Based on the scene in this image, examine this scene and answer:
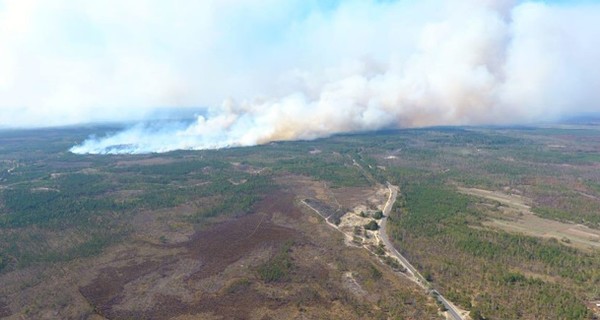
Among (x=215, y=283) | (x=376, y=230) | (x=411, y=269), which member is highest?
(x=376, y=230)

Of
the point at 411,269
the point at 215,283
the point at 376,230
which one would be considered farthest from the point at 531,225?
the point at 215,283

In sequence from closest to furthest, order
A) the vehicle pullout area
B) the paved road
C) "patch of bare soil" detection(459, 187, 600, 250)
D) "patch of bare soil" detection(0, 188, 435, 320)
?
the paved road
"patch of bare soil" detection(0, 188, 435, 320)
the vehicle pullout area
"patch of bare soil" detection(459, 187, 600, 250)

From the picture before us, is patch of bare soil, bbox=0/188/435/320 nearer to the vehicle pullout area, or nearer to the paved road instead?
the paved road

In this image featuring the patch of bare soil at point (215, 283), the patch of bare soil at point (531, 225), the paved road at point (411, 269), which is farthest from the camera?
the patch of bare soil at point (531, 225)

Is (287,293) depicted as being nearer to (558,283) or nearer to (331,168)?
(558,283)

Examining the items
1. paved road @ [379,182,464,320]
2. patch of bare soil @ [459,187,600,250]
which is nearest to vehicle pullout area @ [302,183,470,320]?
paved road @ [379,182,464,320]

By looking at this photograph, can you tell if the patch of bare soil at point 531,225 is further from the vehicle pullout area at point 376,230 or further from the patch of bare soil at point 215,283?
the patch of bare soil at point 215,283

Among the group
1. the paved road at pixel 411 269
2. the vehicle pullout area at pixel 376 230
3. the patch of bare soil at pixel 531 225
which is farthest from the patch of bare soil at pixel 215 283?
the patch of bare soil at pixel 531 225

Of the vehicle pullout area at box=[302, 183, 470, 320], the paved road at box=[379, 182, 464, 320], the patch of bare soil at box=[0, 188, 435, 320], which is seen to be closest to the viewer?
the paved road at box=[379, 182, 464, 320]

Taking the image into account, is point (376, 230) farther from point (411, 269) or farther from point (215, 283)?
point (215, 283)

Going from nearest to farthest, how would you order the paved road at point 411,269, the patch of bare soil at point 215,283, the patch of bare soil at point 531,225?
the paved road at point 411,269 → the patch of bare soil at point 215,283 → the patch of bare soil at point 531,225

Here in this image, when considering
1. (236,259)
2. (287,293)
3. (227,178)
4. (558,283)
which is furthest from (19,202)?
(558,283)
